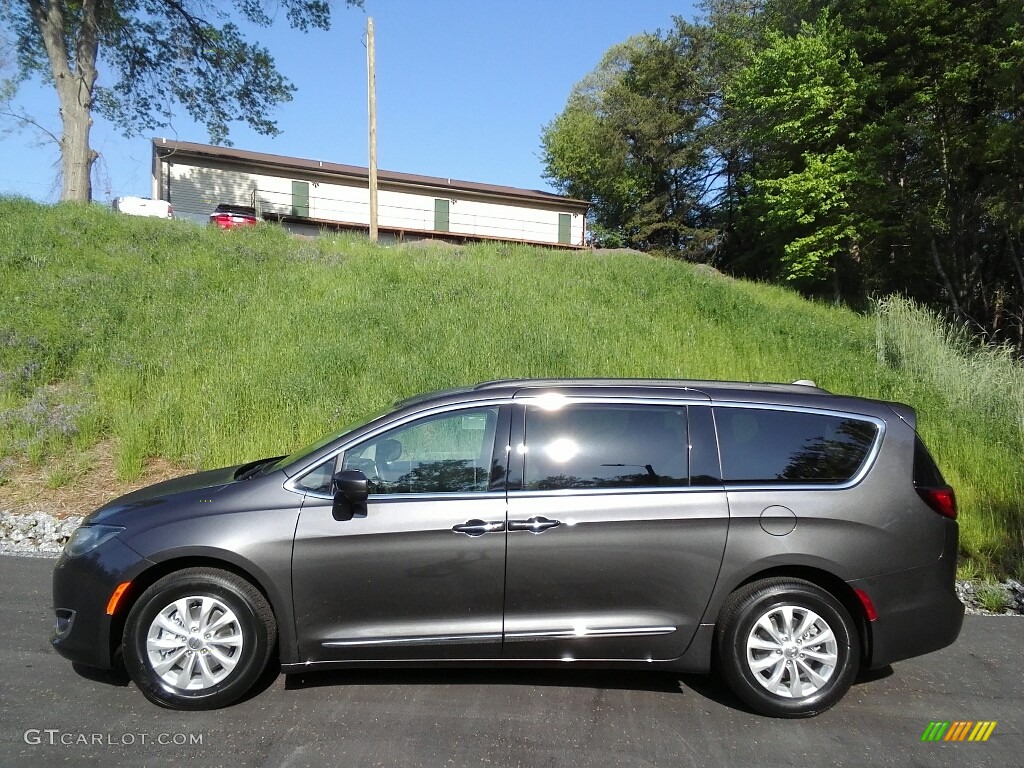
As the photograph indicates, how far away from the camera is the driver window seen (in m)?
4.02

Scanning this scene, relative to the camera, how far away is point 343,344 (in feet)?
38.8

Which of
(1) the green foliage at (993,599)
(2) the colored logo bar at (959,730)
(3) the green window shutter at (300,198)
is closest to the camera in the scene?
(2) the colored logo bar at (959,730)

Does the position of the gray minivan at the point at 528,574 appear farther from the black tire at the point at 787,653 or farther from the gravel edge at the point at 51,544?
the gravel edge at the point at 51,544

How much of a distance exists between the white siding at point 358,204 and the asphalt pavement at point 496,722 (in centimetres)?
3022

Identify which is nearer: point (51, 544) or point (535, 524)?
point (535, 524)

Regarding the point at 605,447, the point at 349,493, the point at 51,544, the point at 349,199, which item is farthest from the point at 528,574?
the point at 349,199

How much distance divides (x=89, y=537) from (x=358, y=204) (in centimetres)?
3169

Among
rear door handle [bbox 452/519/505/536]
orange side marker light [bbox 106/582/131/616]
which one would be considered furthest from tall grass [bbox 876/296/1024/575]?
orange side marker light [bbox 106/582/131/616]

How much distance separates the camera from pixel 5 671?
4.21m

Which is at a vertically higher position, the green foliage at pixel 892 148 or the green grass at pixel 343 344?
the green foliage at pixel 892 148

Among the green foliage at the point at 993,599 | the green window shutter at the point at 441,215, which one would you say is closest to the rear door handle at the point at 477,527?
the green foliage at the point at 993,599

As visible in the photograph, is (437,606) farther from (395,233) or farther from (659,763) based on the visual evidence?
(395,233)

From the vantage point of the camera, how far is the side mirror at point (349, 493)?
12.4 ft

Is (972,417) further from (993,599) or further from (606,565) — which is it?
(606,565)
